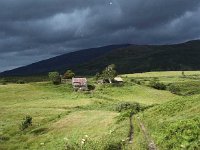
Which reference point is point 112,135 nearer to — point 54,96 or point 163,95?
point 54,96

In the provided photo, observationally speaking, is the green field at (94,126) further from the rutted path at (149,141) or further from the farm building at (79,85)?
the farm building at (79,85)

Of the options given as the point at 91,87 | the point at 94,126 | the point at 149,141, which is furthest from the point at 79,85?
the point at 149,141

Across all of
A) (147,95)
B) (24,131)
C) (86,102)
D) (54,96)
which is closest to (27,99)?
(54,96)

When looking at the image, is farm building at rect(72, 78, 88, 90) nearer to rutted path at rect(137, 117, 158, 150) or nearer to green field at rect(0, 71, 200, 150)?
green field at rect(0, 71, 200, 150)

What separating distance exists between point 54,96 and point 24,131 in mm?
74528

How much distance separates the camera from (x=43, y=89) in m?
184

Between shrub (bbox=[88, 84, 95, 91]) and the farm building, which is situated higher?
the farm building

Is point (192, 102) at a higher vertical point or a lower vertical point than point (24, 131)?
higher

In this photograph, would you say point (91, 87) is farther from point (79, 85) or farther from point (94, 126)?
point (94, 126)

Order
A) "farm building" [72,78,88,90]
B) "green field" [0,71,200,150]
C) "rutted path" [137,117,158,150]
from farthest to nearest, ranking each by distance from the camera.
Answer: "farm building" [72,78,88,90]
"green field" [0,71,200,150]
"rutted path" [137,117,158,150]

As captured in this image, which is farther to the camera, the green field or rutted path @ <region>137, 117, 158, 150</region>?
the green field

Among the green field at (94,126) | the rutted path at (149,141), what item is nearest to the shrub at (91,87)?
the green field at (94,126)

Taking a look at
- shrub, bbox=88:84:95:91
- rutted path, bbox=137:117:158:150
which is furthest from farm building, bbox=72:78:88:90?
rutted path, bbox=137:117:158:150

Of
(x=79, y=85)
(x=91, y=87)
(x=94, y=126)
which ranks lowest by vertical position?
(x=94, y=126)
